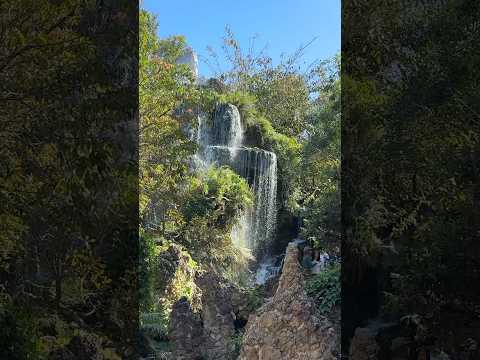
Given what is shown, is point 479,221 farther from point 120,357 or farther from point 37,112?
point 37,112

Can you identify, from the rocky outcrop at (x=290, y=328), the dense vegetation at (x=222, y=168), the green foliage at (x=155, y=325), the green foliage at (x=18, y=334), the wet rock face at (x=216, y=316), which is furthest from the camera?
the dense vegetation at (x=222, y=168)

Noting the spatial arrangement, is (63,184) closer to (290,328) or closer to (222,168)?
(222,168)

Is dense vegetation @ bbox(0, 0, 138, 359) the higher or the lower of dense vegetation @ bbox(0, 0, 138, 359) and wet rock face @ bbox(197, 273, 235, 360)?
the higher

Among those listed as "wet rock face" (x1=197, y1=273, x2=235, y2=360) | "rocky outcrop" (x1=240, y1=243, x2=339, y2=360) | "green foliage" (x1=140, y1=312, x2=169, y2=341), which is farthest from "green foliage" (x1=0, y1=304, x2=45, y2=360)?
"rocky outcrop" (x1=240, y1=243, x2=339, y2=360)

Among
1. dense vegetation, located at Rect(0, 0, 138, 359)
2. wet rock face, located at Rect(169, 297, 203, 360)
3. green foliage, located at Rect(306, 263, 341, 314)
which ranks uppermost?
dense vegetation, located at Rect(0, 0, 138, 359)

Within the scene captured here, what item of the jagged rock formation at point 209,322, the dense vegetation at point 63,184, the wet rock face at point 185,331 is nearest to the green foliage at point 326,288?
the jagged rock formation at point 209,322

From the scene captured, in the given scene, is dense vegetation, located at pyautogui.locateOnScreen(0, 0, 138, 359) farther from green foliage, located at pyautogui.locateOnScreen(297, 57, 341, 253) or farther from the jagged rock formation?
green foliage, located at pyautogui.locateOnScreen(297, 57, 341, 253)

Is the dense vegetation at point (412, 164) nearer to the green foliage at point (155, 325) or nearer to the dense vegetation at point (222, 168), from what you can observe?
the dense vegetation at point (222, 168)

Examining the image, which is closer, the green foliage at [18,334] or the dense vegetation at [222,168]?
the green foliage at [18,334]
